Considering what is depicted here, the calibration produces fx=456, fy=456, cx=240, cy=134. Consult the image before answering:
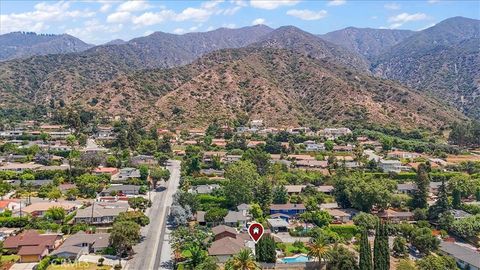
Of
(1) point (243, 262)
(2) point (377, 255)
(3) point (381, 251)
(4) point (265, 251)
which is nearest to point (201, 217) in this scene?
(4) point (265, 251)

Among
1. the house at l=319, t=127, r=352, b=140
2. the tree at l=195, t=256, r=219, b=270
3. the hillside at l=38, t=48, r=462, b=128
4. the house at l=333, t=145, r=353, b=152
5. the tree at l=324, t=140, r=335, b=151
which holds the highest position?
the hillside at l=38, t=48, r=462, b=128

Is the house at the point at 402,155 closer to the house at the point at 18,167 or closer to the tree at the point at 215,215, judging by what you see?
the tree at the point at 215,215

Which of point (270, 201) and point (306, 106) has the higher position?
point (306, 106)

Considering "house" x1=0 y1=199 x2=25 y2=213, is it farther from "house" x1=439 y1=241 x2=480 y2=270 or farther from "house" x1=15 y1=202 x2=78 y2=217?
"house" x1=439 y1=241 x2=480 y2=270

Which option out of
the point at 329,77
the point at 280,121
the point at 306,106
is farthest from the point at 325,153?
the point at 329,77

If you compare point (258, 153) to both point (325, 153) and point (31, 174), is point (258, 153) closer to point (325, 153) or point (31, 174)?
point (325, 153)

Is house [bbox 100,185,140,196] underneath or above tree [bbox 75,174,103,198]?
underneath

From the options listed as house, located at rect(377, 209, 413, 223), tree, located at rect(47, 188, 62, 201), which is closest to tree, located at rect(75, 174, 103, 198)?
tree, located at rect(47, 188, 62, 201)
